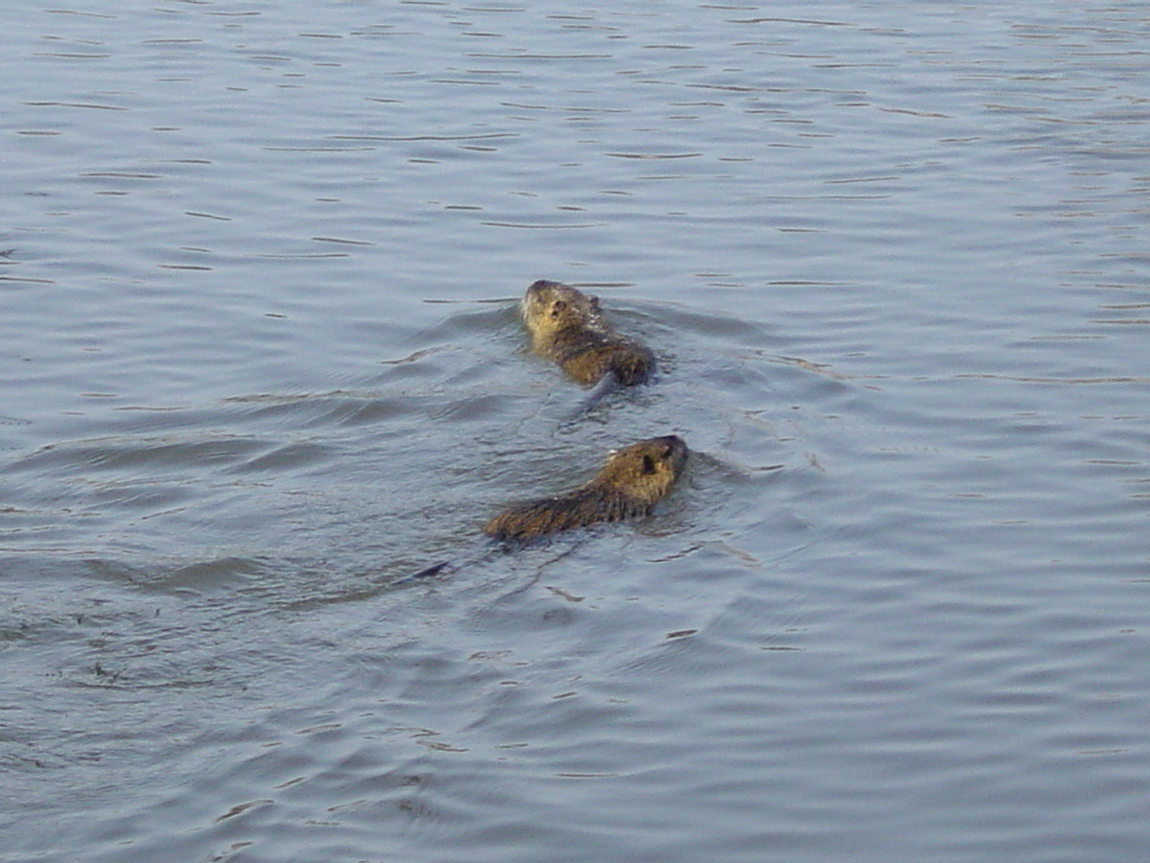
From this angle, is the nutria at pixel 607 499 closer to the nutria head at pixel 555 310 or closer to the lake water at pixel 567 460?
the lake water at pixel 567 460

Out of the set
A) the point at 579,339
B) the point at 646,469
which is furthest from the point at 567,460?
the point at 579,339

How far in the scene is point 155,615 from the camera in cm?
557

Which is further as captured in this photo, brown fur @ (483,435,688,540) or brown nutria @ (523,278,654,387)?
brown nutria @ (523,278,654,387)

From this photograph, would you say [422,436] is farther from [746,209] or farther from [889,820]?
[746,209]

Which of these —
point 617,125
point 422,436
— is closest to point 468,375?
point 422,436

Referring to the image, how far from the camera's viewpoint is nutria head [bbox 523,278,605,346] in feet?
27.5

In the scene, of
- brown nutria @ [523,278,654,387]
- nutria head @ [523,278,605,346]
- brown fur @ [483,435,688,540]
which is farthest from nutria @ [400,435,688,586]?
nutria head @ [523,278,605,346]

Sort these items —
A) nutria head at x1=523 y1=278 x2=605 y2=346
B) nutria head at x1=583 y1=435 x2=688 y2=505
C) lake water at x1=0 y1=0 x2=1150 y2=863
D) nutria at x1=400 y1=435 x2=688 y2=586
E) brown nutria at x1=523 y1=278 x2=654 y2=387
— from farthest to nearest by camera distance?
nutria head at x1=523 y1=278 x2=605 y2=346, brown nutria at x1=523 y1=278 x2=654 y2=387, nutria head at x1=583 y1=435 x2=688 y2=505, nutria at x1=400 y1=435 x2=688 y2=586, lake water at x1=0 y1=0 x2=1150 y2=863

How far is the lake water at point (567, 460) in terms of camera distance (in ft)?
15.6

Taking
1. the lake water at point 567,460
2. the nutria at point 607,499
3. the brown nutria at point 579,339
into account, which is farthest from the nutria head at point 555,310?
the nutria at point 607,499

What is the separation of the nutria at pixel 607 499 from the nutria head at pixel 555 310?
1.49m

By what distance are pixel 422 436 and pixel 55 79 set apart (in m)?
6.91

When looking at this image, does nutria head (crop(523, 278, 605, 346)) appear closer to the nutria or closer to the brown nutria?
the brown nutria

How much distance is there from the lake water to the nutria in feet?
0.28
